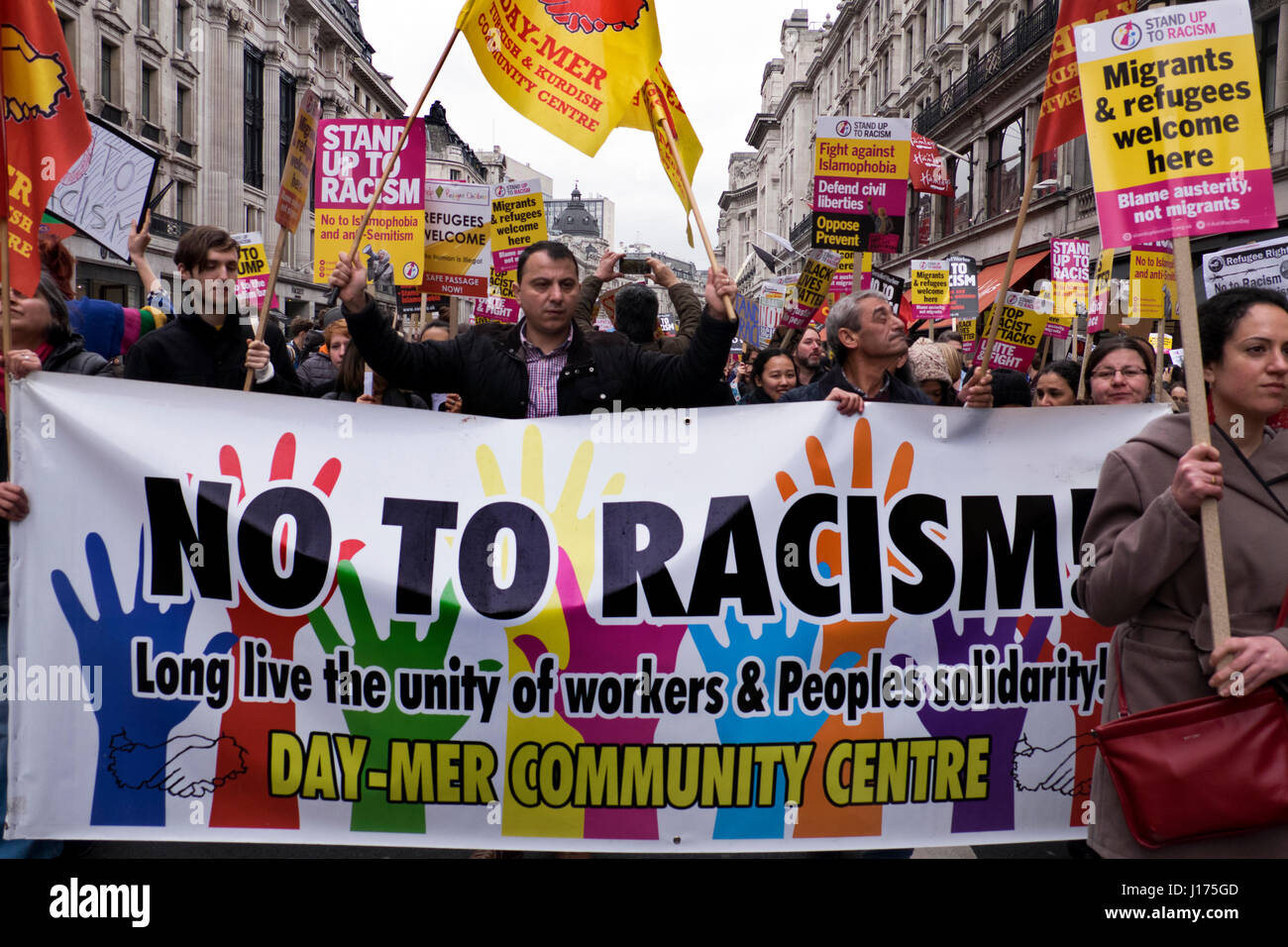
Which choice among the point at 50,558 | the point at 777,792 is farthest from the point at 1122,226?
the point at 50,558

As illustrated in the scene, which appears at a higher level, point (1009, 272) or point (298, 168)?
point (298, 168)

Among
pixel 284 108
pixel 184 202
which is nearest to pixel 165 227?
pixel 184 202

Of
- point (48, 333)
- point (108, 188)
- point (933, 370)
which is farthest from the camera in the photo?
point (933, 370)

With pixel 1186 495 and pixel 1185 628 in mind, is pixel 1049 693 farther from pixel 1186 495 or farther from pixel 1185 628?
pixel 1186 495

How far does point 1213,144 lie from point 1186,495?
2.88ft

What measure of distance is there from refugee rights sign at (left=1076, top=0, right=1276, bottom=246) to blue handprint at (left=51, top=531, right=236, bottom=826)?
2.71 m

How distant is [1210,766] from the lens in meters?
2.40

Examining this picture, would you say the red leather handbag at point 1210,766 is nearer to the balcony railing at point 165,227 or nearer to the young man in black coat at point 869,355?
the young man in black coat at point 869,355

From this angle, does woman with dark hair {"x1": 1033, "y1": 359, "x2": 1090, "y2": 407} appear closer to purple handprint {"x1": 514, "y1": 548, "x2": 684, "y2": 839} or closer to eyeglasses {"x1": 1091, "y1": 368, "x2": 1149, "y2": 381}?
eyeglasses {"x1": 1091, "y1": 368, "x2": 1149, "y2": 381}

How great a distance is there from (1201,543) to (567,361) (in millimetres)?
2133

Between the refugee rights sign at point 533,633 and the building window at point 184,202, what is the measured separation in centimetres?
4164

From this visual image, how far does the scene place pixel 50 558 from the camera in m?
3.26

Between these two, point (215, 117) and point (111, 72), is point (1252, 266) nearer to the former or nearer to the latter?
point (111, 72)

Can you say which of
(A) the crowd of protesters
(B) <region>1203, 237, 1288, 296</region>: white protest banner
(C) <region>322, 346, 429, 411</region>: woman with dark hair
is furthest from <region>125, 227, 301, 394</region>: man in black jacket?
(B) <region>1203, 237, 1288, 296</region>: white protest banner
